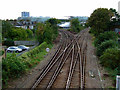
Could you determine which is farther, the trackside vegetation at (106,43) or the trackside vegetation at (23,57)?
the trackside vegetation at (106,43)

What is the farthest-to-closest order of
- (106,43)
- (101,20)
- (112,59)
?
1. (101,20)
2. (106,43)
3. (112,59)

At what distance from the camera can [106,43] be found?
20.7m

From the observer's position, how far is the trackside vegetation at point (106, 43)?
16219 mm

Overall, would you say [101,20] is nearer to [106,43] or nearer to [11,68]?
[106,43]

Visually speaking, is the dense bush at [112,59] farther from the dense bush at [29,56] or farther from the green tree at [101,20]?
the green tree at [101,20]

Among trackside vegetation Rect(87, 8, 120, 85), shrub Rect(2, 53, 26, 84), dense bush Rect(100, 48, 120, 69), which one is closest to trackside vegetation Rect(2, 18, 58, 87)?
shrub Rect(2, 53, 26, 84)

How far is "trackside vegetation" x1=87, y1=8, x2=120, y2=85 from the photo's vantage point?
16219 millimetres

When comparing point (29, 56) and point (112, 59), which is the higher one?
point (112, 59)

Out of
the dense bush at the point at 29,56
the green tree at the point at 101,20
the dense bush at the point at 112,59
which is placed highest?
the green tree at the point at 101,20

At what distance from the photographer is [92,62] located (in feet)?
66.1

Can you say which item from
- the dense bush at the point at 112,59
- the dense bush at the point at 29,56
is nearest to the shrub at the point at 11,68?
the dense bush at the point at 29,56

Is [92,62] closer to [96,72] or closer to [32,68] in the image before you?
[96,72]

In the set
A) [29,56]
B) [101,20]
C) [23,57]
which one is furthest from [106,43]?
[101,20]

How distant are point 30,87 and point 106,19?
25.9 m
